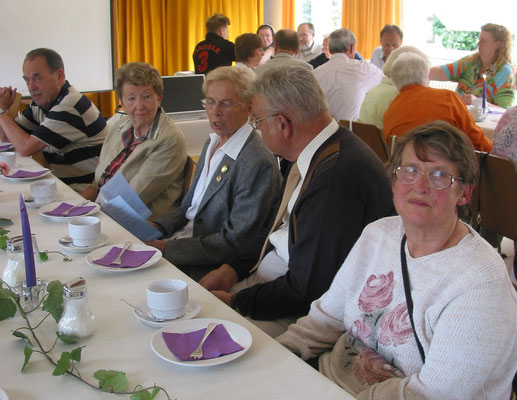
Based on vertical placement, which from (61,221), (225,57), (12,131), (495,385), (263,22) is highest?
(263,22)

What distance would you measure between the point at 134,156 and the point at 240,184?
812 millimetres

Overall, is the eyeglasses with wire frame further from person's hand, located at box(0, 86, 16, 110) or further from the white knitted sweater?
person's hand, located at box(0, 86, 16, 110)

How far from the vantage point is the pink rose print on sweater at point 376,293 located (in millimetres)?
1427

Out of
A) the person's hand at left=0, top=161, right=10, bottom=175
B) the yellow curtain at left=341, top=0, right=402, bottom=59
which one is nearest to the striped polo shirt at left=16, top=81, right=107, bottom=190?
the person's hand at left=0, top=161, right=10, bottom=175

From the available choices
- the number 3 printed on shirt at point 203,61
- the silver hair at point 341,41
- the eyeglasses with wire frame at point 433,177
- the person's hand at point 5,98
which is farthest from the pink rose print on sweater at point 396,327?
the number 3 printed on shirt at point 203,61

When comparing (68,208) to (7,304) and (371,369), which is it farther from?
(371,369)

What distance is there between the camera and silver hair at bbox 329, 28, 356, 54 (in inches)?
215

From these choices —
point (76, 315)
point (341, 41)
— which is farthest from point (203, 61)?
point (76, 315)

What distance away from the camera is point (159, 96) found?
9.78 ft

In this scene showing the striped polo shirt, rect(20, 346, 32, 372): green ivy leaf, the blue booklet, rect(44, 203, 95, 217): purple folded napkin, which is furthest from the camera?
the striped polo shirt

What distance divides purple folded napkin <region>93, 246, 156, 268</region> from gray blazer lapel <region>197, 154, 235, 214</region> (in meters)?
0.69

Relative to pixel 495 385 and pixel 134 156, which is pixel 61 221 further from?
pixel 495 385

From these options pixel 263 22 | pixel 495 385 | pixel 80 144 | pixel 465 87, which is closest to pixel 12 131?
pixel 80 144

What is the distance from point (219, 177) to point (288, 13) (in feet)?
24.8
